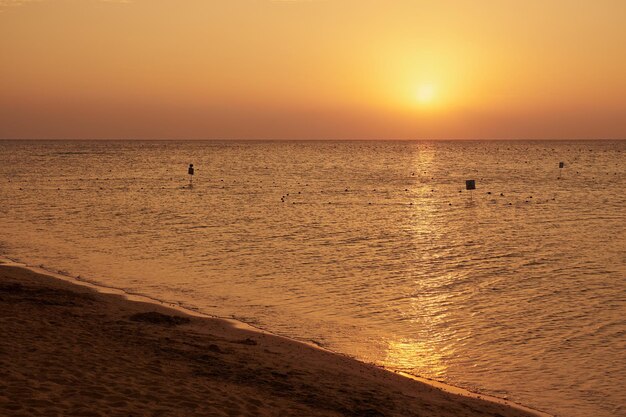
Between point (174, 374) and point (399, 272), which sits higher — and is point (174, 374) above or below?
above

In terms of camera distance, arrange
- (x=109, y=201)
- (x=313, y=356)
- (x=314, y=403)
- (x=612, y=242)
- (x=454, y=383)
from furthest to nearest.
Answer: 1. (x=109, y=201)
2. (x=612, y=242)
3. (x=313, y=356)
4. (x=454, y=383)
5. (x=314, y=403)

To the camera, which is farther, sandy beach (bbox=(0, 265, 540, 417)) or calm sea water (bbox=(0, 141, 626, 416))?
calm sea water (bbox=(0, 141, 626, 416))

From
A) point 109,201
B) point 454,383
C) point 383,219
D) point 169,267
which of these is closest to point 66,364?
point 454,383

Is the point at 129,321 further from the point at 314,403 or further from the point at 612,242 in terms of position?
the point at 612,242

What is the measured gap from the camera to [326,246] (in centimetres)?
3080

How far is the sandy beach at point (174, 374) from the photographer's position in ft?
32.1

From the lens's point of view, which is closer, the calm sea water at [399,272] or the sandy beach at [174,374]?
the sandy beach at [174,374]

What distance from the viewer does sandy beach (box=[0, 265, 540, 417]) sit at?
9.77 m

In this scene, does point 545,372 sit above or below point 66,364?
below

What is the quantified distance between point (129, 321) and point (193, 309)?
3.23 metres

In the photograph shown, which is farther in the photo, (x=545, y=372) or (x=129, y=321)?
(x=129, y=321)

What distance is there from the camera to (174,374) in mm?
11492

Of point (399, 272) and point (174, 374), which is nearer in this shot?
point (174, 374)

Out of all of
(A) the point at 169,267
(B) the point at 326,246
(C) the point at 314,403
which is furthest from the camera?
(B) the point at 326,246
